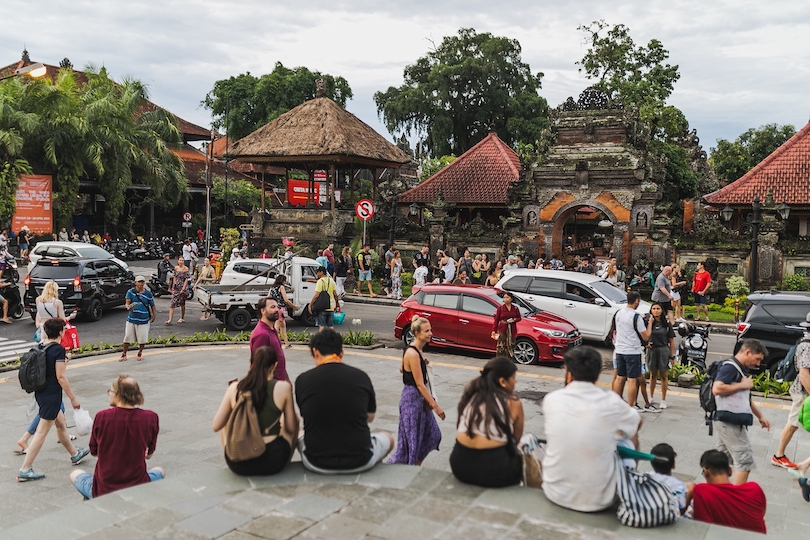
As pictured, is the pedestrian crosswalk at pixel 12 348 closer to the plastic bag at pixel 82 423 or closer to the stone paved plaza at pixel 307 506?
the stone paved plaza at pixel 307 506

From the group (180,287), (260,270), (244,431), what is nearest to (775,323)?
(244,431)

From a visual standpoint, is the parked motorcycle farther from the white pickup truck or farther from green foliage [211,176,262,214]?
green foliage [211,176,262,214]

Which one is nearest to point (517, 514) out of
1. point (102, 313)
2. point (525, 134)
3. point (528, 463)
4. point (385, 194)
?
point (528, 463)

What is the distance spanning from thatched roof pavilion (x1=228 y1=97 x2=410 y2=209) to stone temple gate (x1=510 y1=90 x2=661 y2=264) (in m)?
7.04

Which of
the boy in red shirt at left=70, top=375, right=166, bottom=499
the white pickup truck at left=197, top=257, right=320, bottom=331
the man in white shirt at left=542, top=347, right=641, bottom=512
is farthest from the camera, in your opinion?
the white pickup truck at left=197, top=257, right=320, bottom=331

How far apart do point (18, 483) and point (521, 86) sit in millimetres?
51353

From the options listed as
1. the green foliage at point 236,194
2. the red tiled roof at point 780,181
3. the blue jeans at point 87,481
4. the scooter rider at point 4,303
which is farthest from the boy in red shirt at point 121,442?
the green foliage at point 236,194

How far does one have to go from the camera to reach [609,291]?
1670 centimetres

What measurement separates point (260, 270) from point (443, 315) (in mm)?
7029

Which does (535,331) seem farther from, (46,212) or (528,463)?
(46,212)

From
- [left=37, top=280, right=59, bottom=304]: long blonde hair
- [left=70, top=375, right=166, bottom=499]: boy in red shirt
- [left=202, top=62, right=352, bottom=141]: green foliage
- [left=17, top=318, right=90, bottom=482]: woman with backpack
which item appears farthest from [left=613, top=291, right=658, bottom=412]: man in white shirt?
[left=202, top=62, right=352, bottom=141]: green foliage

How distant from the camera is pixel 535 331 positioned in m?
14.4

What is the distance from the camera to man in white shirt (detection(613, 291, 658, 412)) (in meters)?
10.1

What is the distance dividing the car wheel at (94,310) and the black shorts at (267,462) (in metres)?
15.3
